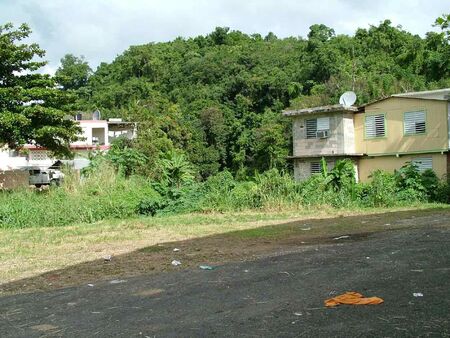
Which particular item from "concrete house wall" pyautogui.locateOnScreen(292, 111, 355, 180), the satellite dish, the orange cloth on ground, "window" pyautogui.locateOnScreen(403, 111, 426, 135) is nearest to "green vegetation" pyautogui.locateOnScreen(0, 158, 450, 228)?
"window" pyautogui.locateOnScreen(403, 111, 426, 135)

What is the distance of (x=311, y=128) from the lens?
3103cm

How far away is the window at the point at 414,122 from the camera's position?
2686cm

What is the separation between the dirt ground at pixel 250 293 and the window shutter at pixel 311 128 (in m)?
21.2

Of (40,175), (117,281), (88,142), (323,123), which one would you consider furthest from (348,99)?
(88,142)

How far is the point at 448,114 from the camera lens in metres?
25.8

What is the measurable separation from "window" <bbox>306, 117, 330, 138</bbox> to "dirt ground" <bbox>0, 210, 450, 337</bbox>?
67.8 ft

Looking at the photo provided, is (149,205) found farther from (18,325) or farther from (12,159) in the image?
(12,159)

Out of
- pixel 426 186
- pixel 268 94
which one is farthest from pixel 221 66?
pixel 426 186

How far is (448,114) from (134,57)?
4990cm

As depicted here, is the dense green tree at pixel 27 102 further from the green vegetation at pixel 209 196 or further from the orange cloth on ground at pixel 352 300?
the orange cloth on ground at pixel 352 300

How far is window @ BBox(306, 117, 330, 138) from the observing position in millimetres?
30188

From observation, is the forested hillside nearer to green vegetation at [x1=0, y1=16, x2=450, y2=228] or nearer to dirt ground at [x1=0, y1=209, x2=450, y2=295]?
green vegetation at [x1=0, y1=16, x2=450, y2=228]

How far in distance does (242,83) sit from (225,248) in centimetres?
5135

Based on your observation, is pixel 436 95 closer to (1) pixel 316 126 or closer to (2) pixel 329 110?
(2) pixel 329 110
